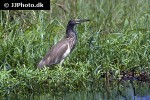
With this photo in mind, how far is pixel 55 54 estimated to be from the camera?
938 cm

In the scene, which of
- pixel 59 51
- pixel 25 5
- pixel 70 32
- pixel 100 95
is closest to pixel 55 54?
pixel 59 51

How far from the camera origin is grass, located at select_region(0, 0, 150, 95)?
331 inches

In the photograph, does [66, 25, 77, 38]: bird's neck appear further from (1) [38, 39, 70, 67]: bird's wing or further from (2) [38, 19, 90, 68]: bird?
(1) [38, 39, 70, 67]: bird's wing

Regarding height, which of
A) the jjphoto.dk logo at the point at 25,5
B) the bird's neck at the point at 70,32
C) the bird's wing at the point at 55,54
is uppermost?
the jjphoto.dk logo at the point at 25,5

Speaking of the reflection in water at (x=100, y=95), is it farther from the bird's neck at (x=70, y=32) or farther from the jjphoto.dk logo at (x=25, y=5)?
the jjphoto.dk logo at (x=25, y=5)

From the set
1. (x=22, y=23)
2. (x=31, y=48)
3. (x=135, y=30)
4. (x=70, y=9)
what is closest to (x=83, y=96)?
(x=31, y=48)

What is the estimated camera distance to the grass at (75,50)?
8398 mm

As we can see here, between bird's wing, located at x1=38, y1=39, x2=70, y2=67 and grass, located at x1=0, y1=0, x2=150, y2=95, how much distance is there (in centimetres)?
14

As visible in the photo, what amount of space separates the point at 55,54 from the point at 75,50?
0.35 meters

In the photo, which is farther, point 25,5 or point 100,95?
point 25,5

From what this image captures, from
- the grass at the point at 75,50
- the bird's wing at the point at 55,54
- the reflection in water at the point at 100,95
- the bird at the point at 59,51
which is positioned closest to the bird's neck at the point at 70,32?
the bird at the point at 59,51

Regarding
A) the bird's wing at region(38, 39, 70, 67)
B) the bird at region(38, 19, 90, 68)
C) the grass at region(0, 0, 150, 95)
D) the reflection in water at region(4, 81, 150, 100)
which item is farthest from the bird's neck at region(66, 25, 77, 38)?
the reflection in water at region(4, 81, 150, 100)

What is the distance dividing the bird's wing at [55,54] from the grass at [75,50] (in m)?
0.14

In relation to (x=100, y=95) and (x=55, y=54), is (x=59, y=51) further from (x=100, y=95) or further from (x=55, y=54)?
(x=100, y=95)
